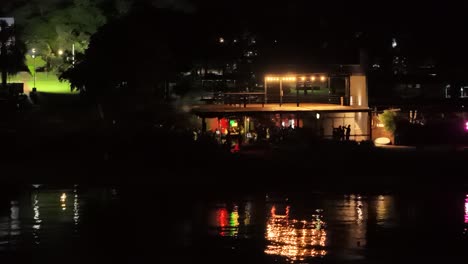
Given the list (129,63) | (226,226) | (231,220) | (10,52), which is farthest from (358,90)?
(10,52)

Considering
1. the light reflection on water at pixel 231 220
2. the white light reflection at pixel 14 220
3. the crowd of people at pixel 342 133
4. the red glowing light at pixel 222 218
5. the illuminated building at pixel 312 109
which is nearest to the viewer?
the white light reflection at pixel 14 220

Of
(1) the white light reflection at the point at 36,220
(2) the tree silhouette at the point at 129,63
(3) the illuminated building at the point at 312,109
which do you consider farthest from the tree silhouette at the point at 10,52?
(1) the white light reflection at the point at 36,220

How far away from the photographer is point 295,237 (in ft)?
59.1

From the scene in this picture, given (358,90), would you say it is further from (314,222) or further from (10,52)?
(10,52)

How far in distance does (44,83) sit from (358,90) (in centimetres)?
2407

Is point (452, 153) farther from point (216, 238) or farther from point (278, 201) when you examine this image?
point (216, 238)

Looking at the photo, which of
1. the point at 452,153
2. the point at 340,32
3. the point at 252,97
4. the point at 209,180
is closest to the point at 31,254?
the point at 209,180

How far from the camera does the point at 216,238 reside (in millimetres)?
18016

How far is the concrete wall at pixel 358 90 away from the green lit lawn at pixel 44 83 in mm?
19002

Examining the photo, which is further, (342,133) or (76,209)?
(342,133)

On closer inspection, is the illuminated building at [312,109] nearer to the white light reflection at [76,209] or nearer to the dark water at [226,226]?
the dark water at [226,226]

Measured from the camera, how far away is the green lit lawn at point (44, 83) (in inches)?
2045

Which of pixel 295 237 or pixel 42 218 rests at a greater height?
pixel 42 218

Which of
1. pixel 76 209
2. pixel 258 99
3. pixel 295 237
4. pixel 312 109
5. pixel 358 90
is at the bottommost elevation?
pixel 295 237
